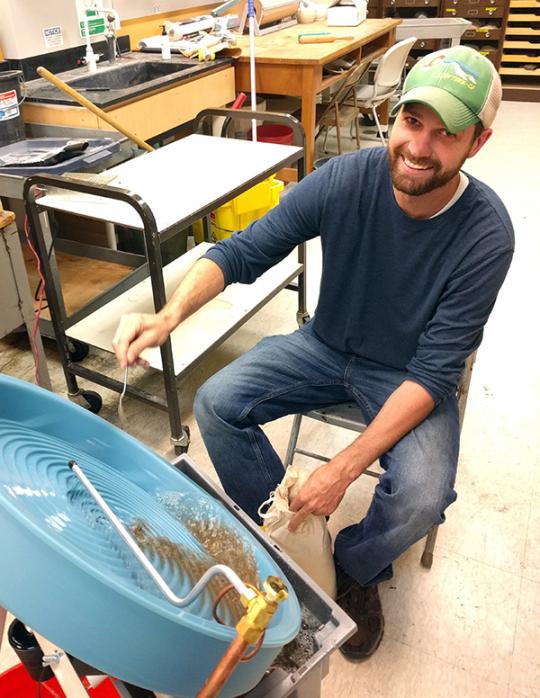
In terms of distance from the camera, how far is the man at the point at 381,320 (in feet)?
3.94

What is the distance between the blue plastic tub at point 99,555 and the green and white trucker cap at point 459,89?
83cm

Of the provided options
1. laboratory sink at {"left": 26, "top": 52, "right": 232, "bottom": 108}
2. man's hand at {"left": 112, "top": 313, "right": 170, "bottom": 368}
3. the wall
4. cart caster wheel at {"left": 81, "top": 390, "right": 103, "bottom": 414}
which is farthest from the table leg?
man's hand at {"left": 112, "top": 313, "right": 170, "bottom": 368}

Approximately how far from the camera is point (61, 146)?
211 centimetres

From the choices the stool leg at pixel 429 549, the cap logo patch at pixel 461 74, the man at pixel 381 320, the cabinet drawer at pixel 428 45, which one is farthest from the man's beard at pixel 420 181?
the cabinet drawer at pixel 428 45

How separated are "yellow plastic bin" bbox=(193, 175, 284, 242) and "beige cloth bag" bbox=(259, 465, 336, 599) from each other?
4.52ft

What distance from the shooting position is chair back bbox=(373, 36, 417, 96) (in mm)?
3765

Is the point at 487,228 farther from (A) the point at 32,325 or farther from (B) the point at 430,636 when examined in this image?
(A) the point at 32,325

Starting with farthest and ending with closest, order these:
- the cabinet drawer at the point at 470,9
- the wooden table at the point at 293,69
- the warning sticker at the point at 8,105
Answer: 1. the cabinet drawer at the point at 470,9
2. the wooden table at the point at 293,69
3. the warning sticker at the point at 8,105

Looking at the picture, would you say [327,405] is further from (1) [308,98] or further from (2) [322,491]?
(1) [308,98]

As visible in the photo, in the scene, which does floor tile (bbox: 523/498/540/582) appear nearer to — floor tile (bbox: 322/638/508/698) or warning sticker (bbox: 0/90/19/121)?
floor tile (bbox: 322/638/508/698)

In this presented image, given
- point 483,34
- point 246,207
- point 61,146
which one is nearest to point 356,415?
point 246,207

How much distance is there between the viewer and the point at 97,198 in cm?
177

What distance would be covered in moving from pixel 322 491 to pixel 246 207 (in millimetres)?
1472

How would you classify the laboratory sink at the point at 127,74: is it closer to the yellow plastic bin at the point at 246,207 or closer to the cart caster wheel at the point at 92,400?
the yellow plastic bin at the point at 246,207
